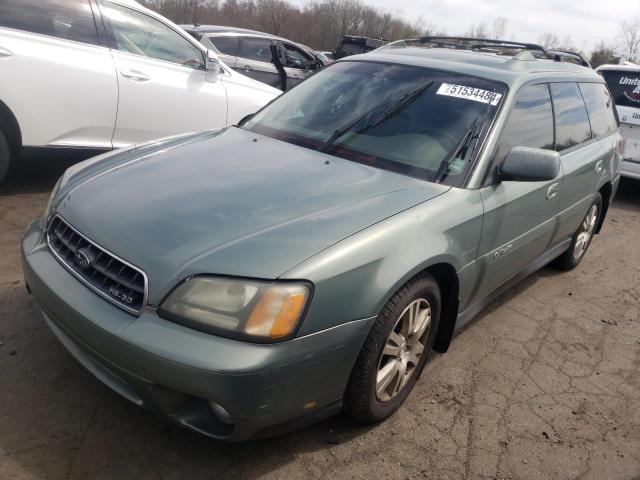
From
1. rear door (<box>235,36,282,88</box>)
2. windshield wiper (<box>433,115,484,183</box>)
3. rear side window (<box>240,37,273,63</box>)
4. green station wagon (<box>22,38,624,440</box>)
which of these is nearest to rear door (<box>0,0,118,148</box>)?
green station wagon (<box>22,38,624,440</box>)

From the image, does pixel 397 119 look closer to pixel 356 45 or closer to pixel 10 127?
pixel 10 127

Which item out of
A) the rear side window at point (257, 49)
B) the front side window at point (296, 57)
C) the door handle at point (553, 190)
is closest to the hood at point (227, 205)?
the door handle at point (553, 190)

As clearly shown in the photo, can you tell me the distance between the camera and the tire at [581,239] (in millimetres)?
4398

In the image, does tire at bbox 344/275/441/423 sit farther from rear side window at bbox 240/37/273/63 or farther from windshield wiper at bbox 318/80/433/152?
rear side window at bbox 240/37/273/63

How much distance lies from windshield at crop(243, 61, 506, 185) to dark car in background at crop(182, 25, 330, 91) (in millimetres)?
5080

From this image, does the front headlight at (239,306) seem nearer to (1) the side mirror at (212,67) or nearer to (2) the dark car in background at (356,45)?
(1) the side mirror at (212,67)

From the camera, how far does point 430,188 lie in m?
2.55

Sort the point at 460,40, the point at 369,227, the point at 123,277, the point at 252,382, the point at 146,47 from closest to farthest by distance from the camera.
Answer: the point at 252,382, the point at 123,277, the point at 369,227, the point at 460,40, the point at 146,47

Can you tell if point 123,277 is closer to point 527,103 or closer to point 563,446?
point 563,446

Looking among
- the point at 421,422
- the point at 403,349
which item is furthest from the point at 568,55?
the point at 421,422

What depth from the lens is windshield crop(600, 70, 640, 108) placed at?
7301 millimetres

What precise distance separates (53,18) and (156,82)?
912 mm

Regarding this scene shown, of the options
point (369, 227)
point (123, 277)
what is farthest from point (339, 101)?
point (123, 277)

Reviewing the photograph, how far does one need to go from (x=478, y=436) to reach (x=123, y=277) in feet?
5.59
